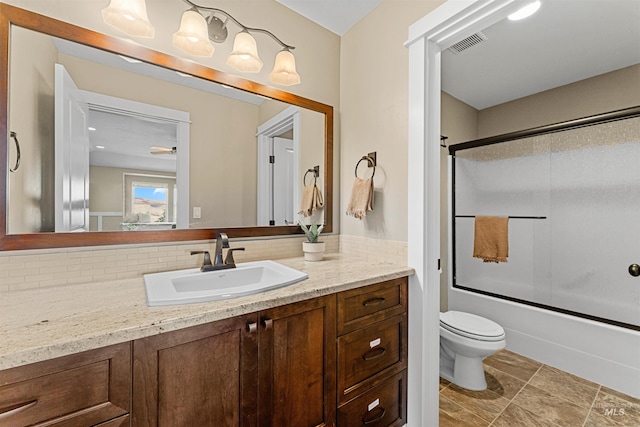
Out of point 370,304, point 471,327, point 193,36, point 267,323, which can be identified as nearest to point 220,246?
point 267,323

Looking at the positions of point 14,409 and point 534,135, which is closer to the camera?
point 14,409

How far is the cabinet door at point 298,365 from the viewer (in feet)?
3.10

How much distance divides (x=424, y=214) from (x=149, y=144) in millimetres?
1389

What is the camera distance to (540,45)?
1.98 metres

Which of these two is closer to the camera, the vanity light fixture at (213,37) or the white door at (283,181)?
the vanity light fixture at (213,37)

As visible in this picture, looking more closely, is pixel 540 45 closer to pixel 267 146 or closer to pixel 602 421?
pixel 267 146

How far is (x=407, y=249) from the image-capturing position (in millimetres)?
1481

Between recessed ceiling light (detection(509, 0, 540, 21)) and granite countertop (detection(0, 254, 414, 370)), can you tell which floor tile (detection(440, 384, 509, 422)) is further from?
recessed ceiling light (detection(509, 0, 540, 21))

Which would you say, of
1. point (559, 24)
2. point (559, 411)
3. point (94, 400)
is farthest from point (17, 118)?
point (559, 411)

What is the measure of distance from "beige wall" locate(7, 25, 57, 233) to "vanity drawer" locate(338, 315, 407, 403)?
130cm

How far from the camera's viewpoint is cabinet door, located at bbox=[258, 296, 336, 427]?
94cm

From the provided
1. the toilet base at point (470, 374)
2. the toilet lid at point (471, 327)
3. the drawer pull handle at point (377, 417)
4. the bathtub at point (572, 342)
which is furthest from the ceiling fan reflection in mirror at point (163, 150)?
the bathtub at point (572, 342)

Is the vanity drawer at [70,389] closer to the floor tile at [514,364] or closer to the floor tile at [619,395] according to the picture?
the floor tile at [514,364]

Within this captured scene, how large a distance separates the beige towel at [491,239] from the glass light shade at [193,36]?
2.57 metres
